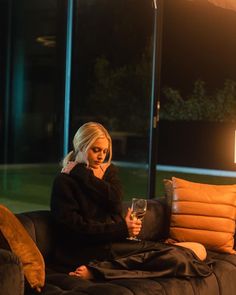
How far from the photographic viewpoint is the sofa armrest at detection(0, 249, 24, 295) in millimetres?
1977

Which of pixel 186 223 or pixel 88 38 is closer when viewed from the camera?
pixel 186 223

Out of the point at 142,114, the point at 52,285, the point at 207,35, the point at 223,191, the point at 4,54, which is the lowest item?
the point at 52,285

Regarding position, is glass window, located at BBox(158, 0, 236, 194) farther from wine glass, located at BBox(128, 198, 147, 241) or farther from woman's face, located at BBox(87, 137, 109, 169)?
wine glass, located at BBox(128, 198, 147, 241)

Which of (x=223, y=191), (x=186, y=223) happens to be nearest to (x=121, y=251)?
(x=186, y=223)

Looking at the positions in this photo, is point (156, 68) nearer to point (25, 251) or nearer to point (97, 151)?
point (97, 151)

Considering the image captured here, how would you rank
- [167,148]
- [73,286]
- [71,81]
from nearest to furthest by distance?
[73,286] < [71,81] < [167,148]

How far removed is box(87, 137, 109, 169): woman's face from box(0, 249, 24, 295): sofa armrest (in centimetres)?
100

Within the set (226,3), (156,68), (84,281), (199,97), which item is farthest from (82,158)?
(199,97)

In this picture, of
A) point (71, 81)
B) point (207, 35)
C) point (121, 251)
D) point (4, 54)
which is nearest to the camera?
point (121, 251)

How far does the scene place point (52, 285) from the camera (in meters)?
2.45

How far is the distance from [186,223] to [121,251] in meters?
0.71

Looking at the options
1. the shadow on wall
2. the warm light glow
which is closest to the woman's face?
the warm light glow

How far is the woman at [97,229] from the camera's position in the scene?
264 centimetres

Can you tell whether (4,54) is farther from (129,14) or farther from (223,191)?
(223,191)
